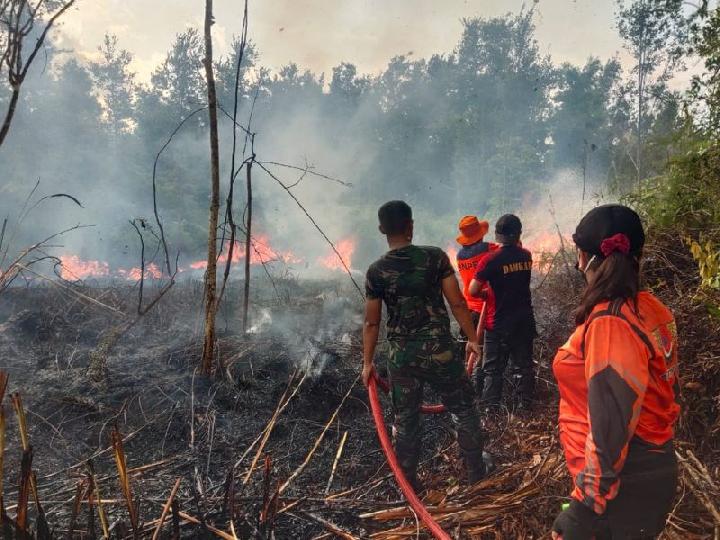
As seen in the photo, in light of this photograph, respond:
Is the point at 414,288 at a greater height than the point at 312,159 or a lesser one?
lesser

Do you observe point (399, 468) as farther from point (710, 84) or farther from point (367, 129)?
point (367, 129)

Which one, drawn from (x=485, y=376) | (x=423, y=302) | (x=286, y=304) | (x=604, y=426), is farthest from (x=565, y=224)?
(x=604, y=426)

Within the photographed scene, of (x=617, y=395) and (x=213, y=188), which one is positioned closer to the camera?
(x=617, y=395)

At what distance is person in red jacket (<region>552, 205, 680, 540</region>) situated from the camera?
4.94 feet

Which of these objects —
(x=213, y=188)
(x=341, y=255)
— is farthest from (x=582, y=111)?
(x=213, y=188)

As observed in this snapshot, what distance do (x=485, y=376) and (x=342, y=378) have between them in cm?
169

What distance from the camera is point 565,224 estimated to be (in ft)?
68.4

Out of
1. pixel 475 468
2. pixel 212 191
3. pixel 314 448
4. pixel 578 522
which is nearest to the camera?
pixel 578 522

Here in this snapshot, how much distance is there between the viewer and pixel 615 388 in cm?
149

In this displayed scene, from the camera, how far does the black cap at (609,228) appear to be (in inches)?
65.9

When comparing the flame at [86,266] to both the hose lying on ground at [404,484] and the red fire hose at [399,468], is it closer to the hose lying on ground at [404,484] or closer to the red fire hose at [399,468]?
the red fire hose at [399,468]

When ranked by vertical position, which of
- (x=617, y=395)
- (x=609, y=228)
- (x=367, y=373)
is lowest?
(x=617, y=395)

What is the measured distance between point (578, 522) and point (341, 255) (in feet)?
78.3

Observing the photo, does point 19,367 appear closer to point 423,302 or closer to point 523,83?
point 423,302
